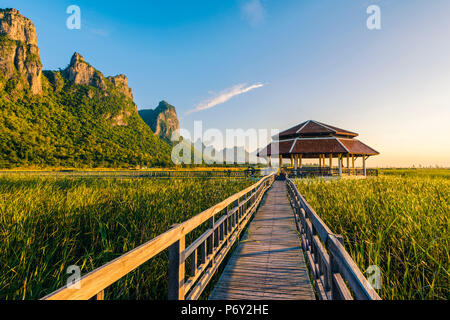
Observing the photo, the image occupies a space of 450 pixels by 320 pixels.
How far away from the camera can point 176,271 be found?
1.87 meters

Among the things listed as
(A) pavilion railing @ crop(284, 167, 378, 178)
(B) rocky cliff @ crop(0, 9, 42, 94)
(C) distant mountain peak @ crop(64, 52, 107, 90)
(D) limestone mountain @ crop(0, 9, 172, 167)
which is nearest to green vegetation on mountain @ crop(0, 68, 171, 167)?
(D) limestone mountain @ crop(0, 9, 172, 167)

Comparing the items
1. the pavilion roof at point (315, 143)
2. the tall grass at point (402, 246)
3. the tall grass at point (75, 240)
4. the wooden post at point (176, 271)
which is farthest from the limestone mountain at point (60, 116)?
the tall grass at point (402, 246)

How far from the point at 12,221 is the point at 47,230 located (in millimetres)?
525

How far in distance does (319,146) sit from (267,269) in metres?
17.5

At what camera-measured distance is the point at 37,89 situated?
7050cm

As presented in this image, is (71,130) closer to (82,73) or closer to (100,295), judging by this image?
(82,73)

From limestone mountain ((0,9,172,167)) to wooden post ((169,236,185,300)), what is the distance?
62.8 m

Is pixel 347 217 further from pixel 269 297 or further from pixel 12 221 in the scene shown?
pixel 12 221

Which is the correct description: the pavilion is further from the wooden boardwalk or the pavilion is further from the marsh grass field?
the wooden boardwalk

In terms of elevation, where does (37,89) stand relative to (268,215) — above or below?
above

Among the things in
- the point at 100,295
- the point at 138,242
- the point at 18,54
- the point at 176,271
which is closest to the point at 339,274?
the point at 176,271

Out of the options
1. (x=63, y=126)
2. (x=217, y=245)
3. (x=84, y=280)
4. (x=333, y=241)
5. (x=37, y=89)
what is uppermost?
(x=37, y=89)

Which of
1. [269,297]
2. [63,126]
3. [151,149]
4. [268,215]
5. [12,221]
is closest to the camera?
[269,297]
